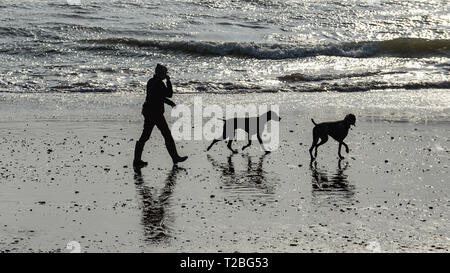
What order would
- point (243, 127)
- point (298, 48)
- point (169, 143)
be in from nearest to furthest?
point (169, 143) → point (243, 127) → point (298, 48)

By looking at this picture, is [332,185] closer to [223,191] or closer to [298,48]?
[223,191]

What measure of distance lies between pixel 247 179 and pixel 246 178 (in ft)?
0.26

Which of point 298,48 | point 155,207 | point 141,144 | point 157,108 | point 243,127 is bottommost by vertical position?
point 155,207

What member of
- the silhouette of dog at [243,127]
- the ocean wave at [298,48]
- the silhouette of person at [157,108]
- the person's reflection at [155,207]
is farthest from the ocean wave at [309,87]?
the person's reflection at [155,207]

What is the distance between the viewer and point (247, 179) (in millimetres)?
12492

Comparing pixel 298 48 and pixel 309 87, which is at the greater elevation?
pixel 298 48

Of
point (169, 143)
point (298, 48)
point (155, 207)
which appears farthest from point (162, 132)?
point (298, 48)

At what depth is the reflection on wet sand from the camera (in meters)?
11.6

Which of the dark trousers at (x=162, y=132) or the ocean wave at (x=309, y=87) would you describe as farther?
the ocean wave at (x=309, y=87)

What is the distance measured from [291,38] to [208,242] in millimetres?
23816

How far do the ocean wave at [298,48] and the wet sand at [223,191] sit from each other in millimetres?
12136

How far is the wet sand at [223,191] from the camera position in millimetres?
9438

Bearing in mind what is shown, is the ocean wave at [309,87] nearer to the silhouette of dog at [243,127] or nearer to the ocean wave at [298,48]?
the ocean wave at [298,48]

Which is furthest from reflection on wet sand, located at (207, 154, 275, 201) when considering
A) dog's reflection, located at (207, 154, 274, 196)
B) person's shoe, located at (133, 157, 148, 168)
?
person's shoe, located at (133, 157, 148, 168)
